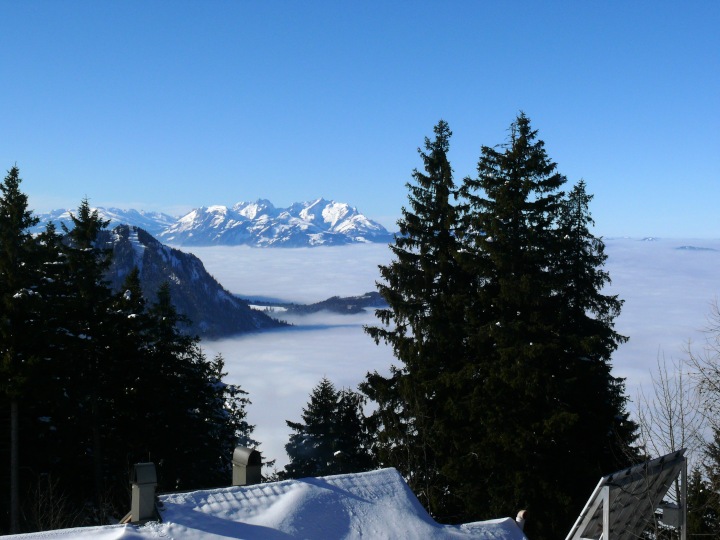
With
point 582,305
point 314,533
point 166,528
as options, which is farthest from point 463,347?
point 166,528

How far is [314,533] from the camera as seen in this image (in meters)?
11.5

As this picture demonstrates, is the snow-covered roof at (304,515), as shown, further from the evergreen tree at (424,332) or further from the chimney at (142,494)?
the evergreen tree at (424,332)

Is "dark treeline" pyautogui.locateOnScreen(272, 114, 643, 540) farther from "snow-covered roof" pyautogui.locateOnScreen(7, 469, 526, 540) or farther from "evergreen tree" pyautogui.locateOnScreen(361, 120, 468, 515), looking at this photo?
"snow-covered roof" pyautogui.locateOnScreen(7, 469, 526, 540)

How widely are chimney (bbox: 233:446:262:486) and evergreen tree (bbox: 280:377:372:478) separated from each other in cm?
2849

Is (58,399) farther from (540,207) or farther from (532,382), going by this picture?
(540,207)

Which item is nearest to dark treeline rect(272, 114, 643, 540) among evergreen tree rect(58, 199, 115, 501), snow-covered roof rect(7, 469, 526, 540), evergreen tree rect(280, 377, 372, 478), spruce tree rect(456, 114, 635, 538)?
spruce tree rect(456, 114, 635, 538)

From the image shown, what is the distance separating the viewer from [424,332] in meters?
24.2

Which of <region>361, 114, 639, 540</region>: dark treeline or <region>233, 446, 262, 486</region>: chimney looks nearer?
<region>233, 446, 262, 486</region>: chimney

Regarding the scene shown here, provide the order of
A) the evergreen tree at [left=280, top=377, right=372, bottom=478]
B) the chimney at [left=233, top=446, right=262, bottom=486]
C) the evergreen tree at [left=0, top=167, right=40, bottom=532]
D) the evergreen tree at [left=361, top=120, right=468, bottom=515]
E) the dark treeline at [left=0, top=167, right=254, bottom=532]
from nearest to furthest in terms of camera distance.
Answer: the chimney at [left=233, top=446, right=262, bottom=486], the evergreen tree at [left=0, top=167, right=40, bottom=532], the dark treeline at [left=0, top=167, right=254, bottom=532], the evergreen tree at [left=361, top=120, right=468, bottom=515], the evergreen tree at [left=280, top=377, right=372, bottom=478]

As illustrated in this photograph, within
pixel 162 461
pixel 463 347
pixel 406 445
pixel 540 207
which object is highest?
pixel 540 207

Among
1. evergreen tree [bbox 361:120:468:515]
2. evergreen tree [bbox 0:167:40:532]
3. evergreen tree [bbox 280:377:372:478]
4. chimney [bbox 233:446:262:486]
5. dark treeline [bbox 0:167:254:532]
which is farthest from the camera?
evergreen tree [bbox 280:377:372:478]

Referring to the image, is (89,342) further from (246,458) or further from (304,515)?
(304,515)

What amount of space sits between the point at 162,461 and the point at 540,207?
62.1ft

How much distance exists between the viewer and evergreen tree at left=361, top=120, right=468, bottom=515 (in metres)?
24.0
